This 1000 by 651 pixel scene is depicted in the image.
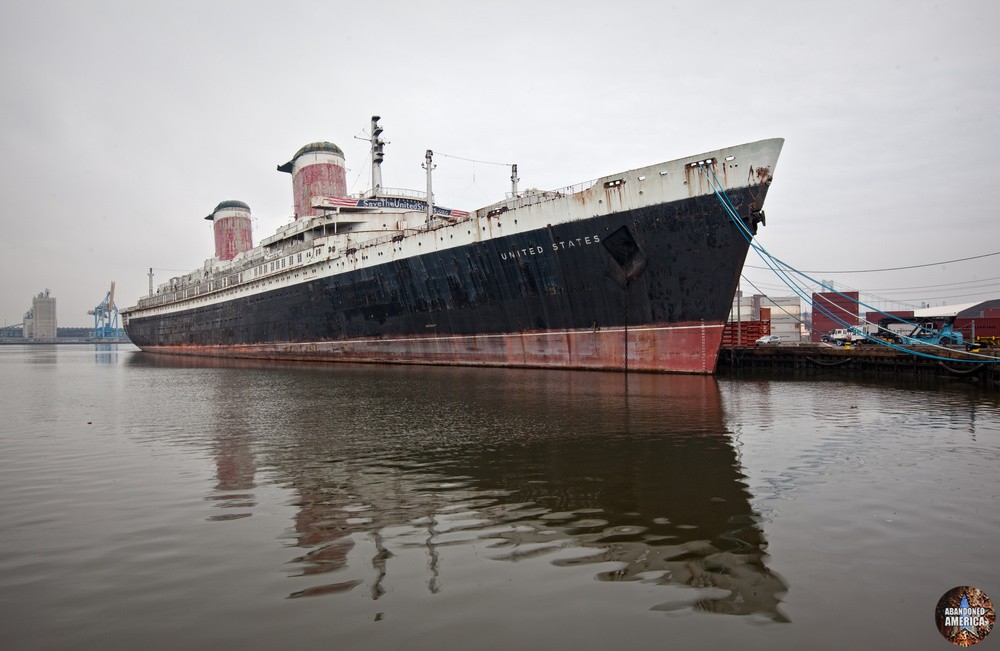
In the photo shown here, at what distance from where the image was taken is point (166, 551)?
5078 mm

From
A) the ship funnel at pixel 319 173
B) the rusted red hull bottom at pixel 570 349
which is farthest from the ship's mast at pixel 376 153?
the rusted red hull bottom at pixel 570 349

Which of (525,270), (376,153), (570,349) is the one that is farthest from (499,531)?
(376,153)

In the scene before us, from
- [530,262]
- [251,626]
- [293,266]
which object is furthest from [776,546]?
[293,266]

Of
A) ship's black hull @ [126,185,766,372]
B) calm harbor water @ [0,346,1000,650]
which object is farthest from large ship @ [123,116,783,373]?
calm harbor water @ [0,346,1000,650]

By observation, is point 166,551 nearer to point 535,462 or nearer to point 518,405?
point 535,462

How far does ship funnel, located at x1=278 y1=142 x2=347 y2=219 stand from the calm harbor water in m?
28.0

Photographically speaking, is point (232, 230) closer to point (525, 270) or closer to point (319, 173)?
point (319, 173)

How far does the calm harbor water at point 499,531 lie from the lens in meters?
3.78

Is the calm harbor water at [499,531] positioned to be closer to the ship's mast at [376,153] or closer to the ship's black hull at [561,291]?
the ship's black hull at [561,291]

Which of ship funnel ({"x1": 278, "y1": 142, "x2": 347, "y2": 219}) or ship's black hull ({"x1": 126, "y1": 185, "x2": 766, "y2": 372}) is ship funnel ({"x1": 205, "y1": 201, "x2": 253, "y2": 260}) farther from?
ship's black hull ({"x1": 126, "y1": 185, "x2": 766, "y2": 372})

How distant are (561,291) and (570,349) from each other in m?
2.42

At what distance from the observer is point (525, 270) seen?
22.6 meters

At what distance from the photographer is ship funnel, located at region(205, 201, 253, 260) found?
49.6 metres

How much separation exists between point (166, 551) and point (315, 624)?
2.23 m
